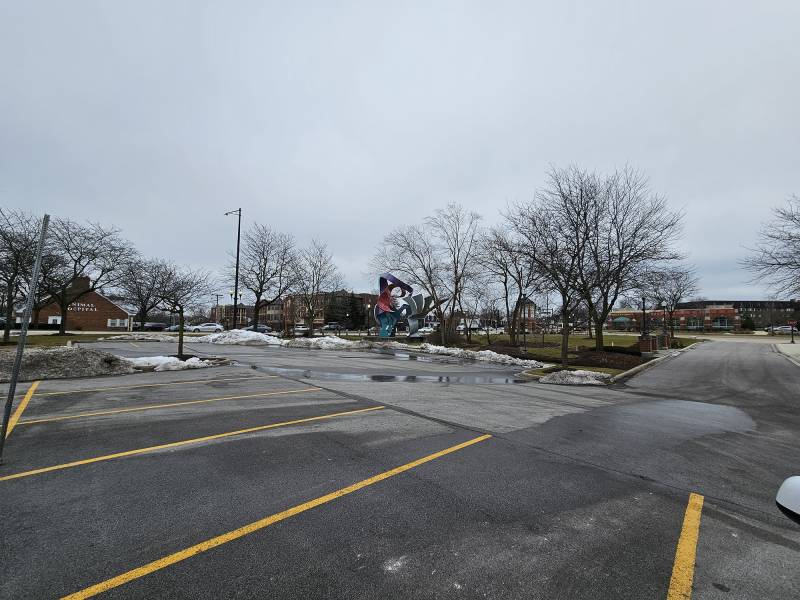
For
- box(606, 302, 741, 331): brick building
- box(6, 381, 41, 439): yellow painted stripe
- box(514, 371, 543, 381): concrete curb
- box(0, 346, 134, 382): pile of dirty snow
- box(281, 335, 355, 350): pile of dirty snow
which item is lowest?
box(514, 371, 543, 381): concrete curb

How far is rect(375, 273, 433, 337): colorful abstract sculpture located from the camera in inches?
1518

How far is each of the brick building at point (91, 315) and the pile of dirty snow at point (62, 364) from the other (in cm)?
5025

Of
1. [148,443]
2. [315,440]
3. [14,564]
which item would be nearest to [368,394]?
[315,440]

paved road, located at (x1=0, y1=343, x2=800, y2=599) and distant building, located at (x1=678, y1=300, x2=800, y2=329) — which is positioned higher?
distant building, located at (x1=678, y1=300, x2=800, y2=329)

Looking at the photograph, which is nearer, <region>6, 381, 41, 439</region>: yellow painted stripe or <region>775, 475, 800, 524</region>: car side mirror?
<region>775, 475, 800, 524</region>: car side mirror

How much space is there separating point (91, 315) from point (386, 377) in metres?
57.8

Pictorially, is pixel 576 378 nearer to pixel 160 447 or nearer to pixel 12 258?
pixel 160 447

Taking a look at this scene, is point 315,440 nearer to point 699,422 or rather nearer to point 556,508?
point 556,508

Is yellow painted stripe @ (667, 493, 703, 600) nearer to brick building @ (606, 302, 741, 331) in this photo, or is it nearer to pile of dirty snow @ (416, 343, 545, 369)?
pile of dirty snow @ (416, 343, 545, 369)

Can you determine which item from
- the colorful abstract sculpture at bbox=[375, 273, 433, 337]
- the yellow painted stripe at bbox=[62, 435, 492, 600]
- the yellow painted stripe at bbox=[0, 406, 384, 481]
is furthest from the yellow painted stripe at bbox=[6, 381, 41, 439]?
the colorful abstract sculpture at bbox=[375, 273, 433, 337]

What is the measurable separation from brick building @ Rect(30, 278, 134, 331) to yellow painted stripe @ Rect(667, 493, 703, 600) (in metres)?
65.0

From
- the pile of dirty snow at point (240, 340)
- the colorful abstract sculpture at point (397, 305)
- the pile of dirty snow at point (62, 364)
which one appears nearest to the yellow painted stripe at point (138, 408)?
the pile of dirty snow at point (62, 364)

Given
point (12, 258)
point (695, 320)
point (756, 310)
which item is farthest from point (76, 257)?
point (756, 310)

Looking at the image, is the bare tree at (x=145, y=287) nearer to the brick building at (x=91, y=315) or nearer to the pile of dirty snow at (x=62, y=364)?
the brick building at (x=91, y=315)
